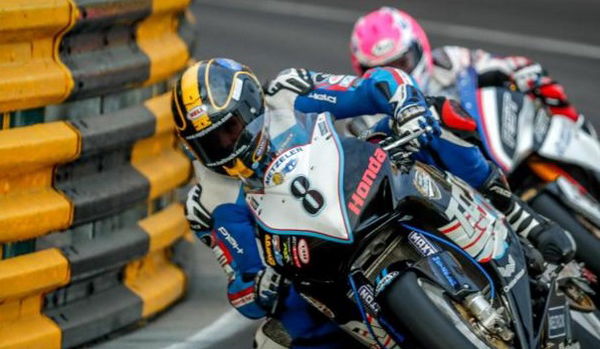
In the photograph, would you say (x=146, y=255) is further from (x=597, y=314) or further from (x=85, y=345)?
(x=597, y=314)

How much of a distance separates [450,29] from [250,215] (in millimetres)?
9404

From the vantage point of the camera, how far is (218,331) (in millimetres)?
6812

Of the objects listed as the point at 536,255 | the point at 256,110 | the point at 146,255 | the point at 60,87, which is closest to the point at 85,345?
the point at 146,255

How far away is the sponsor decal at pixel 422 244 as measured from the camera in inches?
209

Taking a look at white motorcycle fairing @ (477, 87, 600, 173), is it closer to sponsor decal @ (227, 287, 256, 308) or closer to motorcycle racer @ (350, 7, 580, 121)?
motorcycle racer @ (350, 7, 580, 121)

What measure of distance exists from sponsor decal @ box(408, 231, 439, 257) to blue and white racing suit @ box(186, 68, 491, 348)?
25.0 inches

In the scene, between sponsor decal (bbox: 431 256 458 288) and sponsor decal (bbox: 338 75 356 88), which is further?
sponsor decal (bbox: 338 75 356 88)

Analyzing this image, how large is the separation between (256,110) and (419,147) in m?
0.76

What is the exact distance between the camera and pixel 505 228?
5.95 metres

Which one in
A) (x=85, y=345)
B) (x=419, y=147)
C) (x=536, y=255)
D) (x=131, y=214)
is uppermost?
(x=419, y=147)

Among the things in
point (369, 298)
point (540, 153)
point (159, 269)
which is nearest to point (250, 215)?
point (369, 298)

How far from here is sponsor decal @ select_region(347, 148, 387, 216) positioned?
521cm

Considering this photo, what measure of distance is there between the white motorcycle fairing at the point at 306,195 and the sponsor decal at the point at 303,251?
0.04m

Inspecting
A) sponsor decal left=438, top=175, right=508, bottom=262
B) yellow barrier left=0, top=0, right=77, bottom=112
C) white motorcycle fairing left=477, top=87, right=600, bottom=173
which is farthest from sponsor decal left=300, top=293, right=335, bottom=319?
white motorcycle fairing left=477, top=87, right=600, bottom=173
